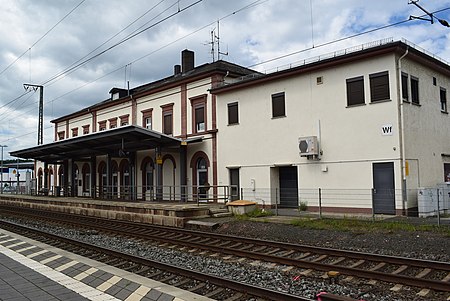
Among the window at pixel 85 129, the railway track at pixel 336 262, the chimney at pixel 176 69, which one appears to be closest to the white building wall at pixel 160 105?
the chimney at pixel 176 69

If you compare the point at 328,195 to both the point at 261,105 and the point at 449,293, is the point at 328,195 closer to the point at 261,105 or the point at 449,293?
the point at 261,105

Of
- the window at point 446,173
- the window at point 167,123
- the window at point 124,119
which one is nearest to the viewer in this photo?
the window at point 446,173

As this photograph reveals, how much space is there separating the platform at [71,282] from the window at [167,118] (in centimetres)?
1928

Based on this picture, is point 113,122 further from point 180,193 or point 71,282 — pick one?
point 71,282

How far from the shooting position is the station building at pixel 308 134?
17.8 m

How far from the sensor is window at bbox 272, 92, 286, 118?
21.8 meters

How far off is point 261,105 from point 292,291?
16117 mm

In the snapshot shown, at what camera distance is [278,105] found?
72.2ft

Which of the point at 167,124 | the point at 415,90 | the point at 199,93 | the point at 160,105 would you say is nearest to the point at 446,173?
the point at 415,90

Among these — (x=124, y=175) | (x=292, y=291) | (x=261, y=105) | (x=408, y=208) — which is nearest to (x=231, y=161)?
(x=261, y=105)

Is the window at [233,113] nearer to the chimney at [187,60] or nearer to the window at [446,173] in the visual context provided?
the window at [446,173]

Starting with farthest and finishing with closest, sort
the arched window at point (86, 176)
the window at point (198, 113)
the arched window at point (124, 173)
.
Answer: the arched window at point (86, 176), the arched window at point (124, 173), the window at point (198, 113)

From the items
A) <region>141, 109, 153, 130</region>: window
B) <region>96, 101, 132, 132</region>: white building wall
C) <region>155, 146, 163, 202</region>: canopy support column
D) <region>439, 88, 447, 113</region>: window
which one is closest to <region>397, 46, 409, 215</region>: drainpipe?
<region>439, 88, 447, 113</region>: window

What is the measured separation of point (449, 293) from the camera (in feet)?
23.5
